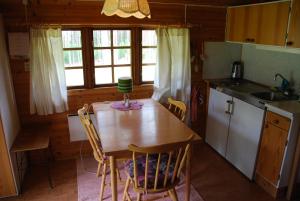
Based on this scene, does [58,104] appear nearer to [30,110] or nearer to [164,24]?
[30,110]

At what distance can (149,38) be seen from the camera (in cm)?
323

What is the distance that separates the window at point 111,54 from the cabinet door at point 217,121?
1.22m

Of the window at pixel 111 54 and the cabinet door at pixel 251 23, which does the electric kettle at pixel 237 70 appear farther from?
the window at pixel 111 54

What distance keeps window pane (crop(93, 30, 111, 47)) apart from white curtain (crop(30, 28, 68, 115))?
441mm

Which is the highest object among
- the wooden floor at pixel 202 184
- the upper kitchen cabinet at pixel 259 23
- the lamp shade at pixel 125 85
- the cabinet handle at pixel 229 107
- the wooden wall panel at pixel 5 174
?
the upper kitchen cabinet at pixel 259 23

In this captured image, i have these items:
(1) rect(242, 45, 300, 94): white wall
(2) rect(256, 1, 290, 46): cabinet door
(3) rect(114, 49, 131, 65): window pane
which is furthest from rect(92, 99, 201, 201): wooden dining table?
(1) rect(242, 45, 300, 94): white wall

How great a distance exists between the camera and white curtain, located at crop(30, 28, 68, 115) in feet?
8.71

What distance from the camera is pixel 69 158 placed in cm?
319

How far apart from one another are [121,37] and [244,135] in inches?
75.0

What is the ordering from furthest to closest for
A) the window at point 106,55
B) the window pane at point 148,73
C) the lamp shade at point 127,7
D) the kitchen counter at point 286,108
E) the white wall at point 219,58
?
the white wall at point 219,58 < the window pane at point 148,73 < the window at point 106,55 < the kitchen counter at point 286,108 < the lamp shade at point 127,7

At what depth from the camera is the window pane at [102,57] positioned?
307 centimetres

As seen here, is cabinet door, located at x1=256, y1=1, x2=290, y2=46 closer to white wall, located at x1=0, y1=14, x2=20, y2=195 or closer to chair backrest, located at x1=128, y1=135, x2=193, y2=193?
chair backrest, located at x1=128, y1=135, x2=193, y2=193

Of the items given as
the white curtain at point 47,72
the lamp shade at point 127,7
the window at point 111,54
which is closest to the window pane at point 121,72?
the window at point 111,54

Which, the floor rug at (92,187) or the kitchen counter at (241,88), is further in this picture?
the kitchen counter at (241,88)
